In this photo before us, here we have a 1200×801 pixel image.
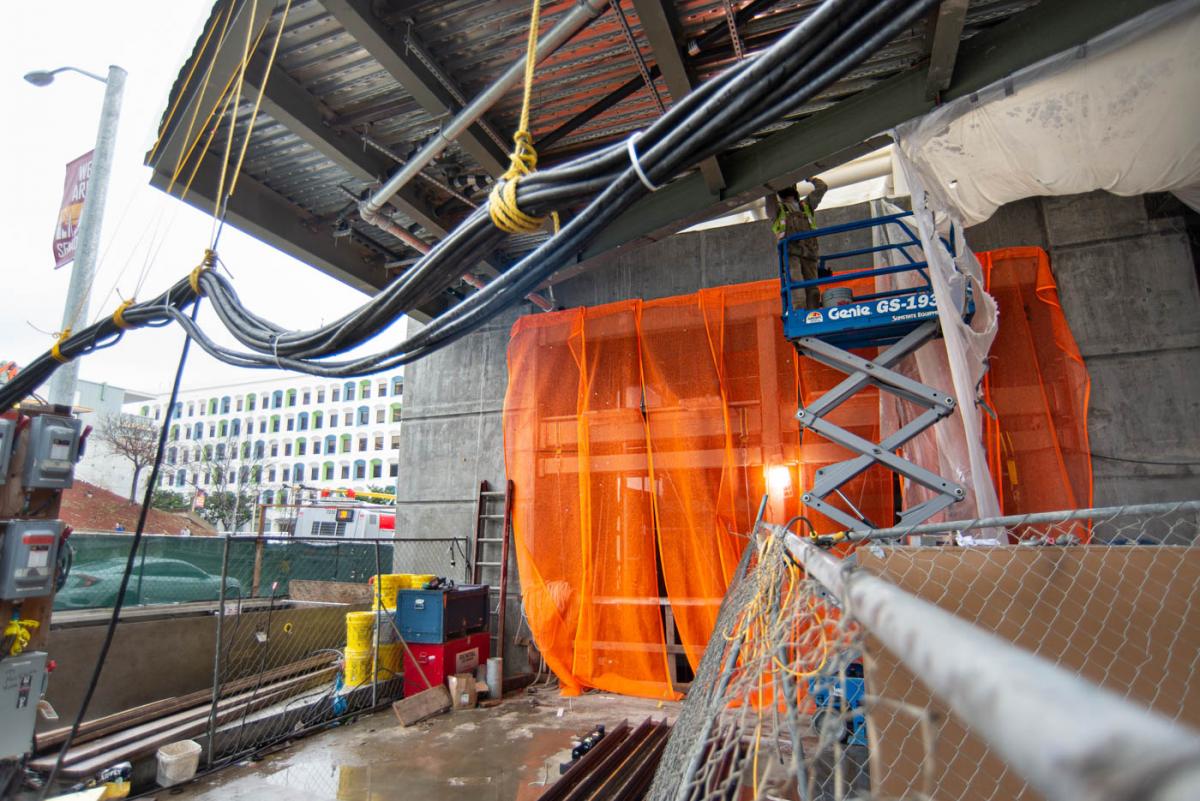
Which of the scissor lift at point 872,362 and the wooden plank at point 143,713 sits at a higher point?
the scissor lift at point 872,362

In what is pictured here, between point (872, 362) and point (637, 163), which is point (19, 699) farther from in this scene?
point (872, 362)

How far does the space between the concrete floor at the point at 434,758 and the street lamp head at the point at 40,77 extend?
7.87m

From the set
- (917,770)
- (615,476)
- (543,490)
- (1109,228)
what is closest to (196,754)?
(543,490)

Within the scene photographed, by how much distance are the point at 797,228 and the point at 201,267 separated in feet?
15.9

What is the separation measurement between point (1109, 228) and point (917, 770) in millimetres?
5982

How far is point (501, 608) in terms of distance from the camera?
7.63 m

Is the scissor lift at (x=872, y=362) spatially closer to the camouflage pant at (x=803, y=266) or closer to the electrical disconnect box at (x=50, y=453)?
the camouflage pant at (x=803, y=266)

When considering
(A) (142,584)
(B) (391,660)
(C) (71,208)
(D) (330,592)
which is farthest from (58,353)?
(D) (330,592)

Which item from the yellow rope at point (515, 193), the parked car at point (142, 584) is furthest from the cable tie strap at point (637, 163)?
the parked car at point (142, 584)

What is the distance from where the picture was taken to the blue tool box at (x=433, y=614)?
6844 mm

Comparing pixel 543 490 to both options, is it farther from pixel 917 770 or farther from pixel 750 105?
pixel 750 105

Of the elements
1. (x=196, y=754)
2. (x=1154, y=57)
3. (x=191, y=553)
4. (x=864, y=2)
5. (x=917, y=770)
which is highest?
(x=1154, y=57)

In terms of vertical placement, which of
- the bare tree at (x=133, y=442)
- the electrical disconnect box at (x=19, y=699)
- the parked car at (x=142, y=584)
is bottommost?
the electrical disconnect box at (x=19, y=699)

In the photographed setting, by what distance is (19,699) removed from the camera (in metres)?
4.45
